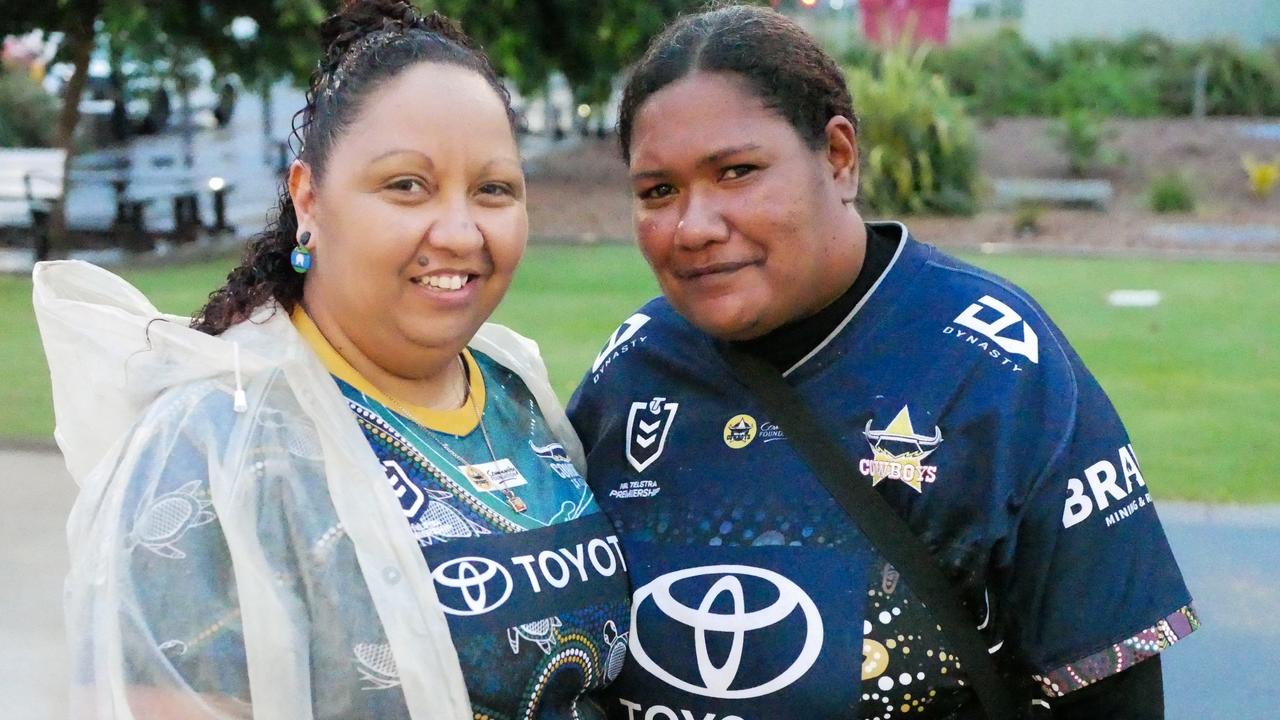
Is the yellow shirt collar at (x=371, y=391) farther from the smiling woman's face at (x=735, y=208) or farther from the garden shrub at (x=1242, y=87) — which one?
the garden shrub at (x=1242, y=87)

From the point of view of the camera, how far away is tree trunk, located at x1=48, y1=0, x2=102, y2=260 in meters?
15.1

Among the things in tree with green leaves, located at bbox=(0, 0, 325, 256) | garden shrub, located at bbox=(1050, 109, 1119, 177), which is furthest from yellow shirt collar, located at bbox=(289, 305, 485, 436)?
garden shrub, located at bbox=(1050, 109, 1119, 177)

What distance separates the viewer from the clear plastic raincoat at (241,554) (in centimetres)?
207

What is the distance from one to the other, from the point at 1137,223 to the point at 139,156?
18.6 meters

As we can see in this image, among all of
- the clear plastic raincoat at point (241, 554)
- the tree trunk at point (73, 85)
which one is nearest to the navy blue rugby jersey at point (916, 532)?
the clear plastic raincoat at point (241, 554)

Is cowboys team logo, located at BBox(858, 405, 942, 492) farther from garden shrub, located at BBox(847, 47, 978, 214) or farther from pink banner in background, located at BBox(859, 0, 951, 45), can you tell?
pink banner in background, located at BBox(859, 0, 951, 45)

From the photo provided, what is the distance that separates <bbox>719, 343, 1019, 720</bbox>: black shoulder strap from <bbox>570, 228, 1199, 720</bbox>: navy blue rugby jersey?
0.02 m

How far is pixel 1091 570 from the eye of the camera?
8.05 ft

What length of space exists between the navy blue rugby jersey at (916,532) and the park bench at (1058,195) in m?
16.6

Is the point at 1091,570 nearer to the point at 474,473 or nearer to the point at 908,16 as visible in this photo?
the point at 474,473

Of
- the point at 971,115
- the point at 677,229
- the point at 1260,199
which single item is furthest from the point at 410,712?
the point at 971,115

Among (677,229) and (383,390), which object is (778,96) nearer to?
(677,229)

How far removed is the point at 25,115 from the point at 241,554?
29552mm

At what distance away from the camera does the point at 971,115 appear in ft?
83.0
